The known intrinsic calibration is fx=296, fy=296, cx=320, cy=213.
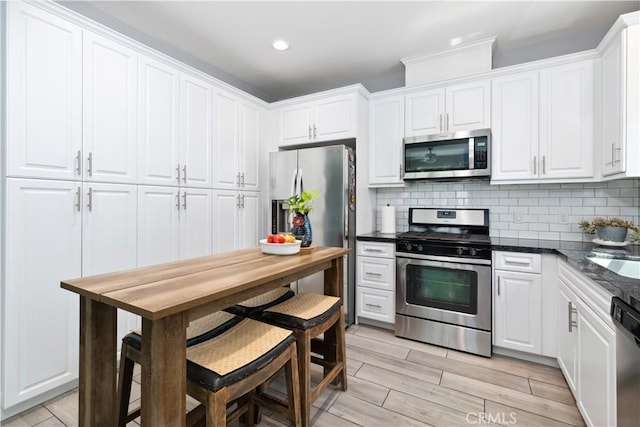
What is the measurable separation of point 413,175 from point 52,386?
3.23 m

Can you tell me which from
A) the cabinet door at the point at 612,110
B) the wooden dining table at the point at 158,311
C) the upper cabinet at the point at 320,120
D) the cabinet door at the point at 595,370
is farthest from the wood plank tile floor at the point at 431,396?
the upper cabinet at the point at 320,120

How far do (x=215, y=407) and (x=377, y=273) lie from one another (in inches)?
83.6

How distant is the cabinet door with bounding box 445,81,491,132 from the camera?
107 inches

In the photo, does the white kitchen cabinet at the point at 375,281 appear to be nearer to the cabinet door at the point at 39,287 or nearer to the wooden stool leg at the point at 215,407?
the wooden stool leg at the point at 215,407

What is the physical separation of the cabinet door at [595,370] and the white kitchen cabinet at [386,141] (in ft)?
6.23

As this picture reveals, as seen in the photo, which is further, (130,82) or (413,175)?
(413,175)

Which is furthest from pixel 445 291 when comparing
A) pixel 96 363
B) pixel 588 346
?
pixel 96 363

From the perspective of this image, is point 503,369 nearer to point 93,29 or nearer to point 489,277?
point 489,277

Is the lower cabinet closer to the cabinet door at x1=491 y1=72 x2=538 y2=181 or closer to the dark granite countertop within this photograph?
the dark granite countertop

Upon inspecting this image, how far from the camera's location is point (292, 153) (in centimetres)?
321

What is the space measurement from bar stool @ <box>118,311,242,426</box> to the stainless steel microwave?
225cm

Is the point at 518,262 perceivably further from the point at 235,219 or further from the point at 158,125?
the point at 158,125

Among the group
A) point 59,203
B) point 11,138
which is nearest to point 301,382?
point 59,203

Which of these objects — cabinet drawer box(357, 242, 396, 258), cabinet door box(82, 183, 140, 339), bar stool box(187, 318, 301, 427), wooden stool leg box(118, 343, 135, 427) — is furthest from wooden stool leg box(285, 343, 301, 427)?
cabinet drawer box(357, 242, 396, 258)
